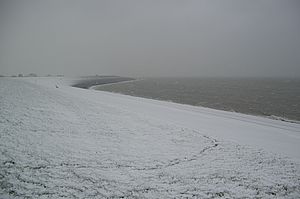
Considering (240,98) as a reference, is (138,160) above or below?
below

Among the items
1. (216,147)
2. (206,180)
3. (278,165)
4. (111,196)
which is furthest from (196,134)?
(111,196)

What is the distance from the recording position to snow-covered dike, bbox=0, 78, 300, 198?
625 centimetres

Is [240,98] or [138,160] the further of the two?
[240,98]

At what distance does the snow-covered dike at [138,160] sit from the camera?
6254 millimetres

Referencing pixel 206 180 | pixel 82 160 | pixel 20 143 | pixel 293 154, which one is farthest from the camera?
pixel 293 154

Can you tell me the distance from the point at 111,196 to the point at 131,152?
3.51 m

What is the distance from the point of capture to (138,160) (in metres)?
8.49

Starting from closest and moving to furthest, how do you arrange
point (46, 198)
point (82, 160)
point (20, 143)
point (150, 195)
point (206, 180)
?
point (46, 198), point (150, 195), point (206, 180), point (82, 160), point (20, 143)

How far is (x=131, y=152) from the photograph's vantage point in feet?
30.6

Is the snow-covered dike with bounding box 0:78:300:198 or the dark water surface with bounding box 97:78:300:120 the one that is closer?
the snow-covered dike with bounding box 0:78:300:198

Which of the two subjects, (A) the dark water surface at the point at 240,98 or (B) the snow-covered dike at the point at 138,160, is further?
(A) the dark water surface at the point at 240,98

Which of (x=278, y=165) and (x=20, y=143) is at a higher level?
(x=20, y=143)

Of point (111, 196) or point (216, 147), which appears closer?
point (111, 196)

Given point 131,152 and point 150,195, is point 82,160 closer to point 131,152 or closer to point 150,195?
point 131,152
